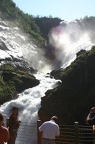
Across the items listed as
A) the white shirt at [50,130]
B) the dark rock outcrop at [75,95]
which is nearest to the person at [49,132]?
the white shirt at [50,130]

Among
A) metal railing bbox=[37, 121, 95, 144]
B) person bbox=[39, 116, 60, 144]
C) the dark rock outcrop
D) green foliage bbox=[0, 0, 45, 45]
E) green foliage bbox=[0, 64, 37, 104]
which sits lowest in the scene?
person bbox=[39, 116, 60, 144]

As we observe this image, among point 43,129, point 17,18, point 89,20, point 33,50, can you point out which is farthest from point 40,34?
point 43,129

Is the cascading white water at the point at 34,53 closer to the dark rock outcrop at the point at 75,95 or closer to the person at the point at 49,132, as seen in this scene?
the dark rock outcrop at the point at 75,95

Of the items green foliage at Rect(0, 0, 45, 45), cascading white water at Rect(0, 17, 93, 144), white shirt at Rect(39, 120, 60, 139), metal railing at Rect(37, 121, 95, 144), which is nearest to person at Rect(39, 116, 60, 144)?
white shirt at Rect(39, 120, 60, 139)

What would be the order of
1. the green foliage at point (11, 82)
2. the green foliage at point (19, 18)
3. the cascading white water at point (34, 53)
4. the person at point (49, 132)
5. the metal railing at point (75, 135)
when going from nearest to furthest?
the person at point (49, 132), the metal railing at point (75, 135), the cascading white water at point (34, 53), the green foliage at point (11, 82), the green foliage at point (19, 18)

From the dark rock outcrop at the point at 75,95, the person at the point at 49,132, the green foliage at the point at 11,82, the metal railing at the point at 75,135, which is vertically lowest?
the person at the point at 49,132

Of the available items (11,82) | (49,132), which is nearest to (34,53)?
(11,82)

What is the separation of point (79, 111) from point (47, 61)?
45301 mm

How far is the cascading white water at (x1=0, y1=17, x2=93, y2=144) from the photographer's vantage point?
146 feet

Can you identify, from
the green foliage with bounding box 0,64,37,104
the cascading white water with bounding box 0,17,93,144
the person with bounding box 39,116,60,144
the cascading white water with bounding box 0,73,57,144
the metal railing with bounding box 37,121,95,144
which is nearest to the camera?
the person with bounding box 39,116,60,144

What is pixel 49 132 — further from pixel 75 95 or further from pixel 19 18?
pixel 19 18

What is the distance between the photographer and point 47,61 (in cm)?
8275

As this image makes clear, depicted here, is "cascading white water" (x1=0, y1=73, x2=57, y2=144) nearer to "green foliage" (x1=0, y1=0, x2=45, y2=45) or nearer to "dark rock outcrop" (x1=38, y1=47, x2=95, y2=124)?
"dark rock outcrop" (x1=38, y1=47, x2=95, y2=124)

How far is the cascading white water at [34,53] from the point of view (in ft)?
146
